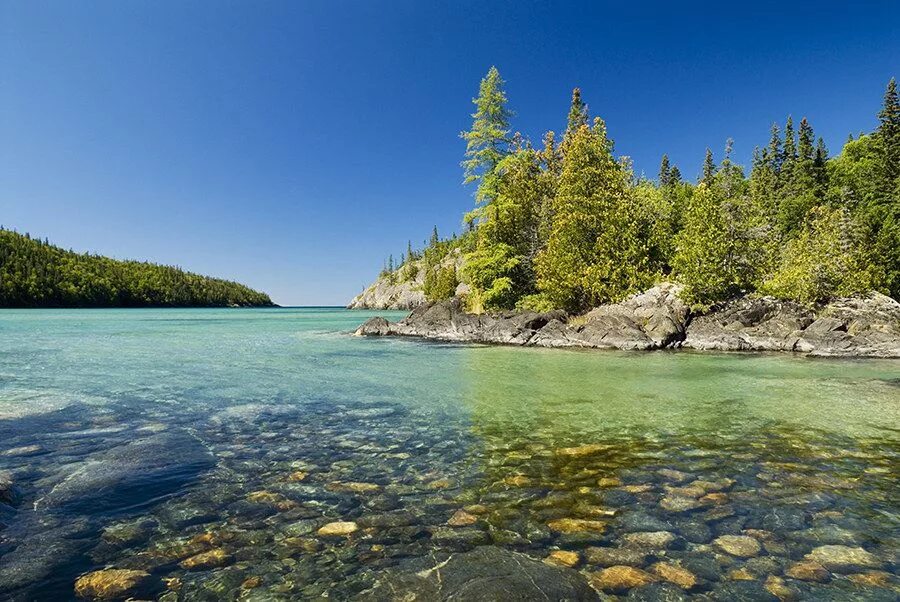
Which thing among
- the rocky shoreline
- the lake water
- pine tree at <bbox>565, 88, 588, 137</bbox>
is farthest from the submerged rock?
pine tree at <bbox>565, 88, 588, 137</bbox>

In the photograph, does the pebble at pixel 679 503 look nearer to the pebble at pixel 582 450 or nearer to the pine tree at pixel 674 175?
the pebble at pixel 582 450

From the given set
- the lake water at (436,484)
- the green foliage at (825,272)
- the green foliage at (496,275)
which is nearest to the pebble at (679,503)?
the lake water at (436,484)

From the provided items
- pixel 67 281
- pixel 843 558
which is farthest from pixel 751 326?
pixel 67 281

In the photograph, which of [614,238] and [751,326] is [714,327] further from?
[614,238]

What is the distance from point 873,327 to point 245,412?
1293 inches

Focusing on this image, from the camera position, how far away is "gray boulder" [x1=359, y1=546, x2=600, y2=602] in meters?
3.85

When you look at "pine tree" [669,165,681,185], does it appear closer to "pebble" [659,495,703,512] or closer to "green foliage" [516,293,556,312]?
"green foliage" [516,293,556,312]

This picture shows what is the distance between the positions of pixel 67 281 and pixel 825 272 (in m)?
197

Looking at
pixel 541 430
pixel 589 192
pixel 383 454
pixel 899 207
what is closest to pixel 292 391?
pixel 383 454

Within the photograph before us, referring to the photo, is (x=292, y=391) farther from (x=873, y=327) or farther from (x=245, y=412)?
(x=873, y=327)

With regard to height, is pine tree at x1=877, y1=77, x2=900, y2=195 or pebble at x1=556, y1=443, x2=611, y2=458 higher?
pine tree at x1=877, y1=77, x2=900, y2=195

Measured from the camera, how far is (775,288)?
3050 cm

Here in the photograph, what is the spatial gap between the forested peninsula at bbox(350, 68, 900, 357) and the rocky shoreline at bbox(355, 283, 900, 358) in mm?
103

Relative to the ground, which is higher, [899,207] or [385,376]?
[899,207]
